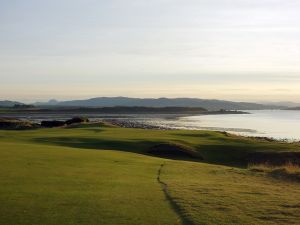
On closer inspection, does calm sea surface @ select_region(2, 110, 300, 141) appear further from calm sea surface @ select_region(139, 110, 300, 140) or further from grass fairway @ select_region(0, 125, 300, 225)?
grass fairway @ select_region(0, 125, 300, 225)

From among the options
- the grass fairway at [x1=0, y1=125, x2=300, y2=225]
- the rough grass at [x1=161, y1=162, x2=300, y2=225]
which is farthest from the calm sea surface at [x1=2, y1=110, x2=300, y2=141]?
the rough grass at [x1=161, y1=162, x2=300, y2=225]

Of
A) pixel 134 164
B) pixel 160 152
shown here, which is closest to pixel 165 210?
pixel 134 164

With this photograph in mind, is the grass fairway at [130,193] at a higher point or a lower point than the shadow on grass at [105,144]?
higher

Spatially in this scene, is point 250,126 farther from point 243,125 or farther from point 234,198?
point 234,198

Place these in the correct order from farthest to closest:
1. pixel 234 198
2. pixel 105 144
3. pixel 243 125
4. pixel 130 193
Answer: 1. pixel 243 125
2. pixel 105 144
3. pixel 130 193
4. pixel 234 198

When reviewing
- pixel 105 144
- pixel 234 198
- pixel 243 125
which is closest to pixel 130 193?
pixel 234 198

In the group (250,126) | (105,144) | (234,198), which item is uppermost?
(250,126)

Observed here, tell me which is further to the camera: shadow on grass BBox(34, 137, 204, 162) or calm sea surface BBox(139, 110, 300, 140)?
calm sea surface BBox(139, 110, 300, 140)

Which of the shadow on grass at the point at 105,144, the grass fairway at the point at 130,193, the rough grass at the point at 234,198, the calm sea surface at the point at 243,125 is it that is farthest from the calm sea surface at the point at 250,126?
the rough grass at the point at 234,198

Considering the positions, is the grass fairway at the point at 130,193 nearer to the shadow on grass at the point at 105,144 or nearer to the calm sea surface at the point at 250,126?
the shadow on grass at the point at 105,144

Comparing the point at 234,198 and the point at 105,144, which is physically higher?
the point at 234,198

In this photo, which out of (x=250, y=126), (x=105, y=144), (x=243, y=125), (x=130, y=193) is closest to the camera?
(x=130, y=193)

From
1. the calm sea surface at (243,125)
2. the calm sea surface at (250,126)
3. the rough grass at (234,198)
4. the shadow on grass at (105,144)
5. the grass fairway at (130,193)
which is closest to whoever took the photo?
the grass fairway at (130,193)

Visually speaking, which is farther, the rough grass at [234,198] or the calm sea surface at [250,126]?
the calm sea surface at [250,126]
